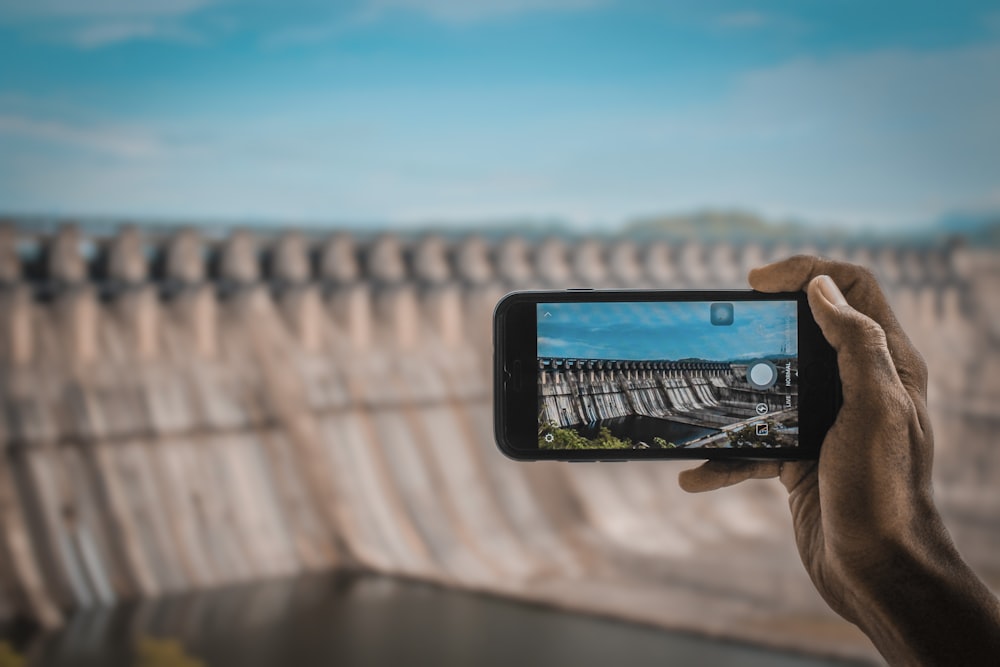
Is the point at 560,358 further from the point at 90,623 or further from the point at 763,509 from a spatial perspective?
the point at 763,509

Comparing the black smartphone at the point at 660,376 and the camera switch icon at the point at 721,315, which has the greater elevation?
the camera switch icon at the point at 721,315

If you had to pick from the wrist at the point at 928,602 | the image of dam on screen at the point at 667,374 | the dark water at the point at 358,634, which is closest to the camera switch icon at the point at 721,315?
the image of dam on screen at the point at 667,374

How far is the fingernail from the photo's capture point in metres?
0.44

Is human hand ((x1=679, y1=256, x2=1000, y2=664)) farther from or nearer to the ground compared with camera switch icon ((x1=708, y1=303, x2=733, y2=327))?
nearer to the ground

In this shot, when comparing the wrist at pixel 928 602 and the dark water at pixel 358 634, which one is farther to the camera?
the dark water at pixel 358 634

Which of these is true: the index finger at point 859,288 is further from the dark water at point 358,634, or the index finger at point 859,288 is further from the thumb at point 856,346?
the dark water at point 358,634

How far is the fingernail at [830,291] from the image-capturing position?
0.44 metres

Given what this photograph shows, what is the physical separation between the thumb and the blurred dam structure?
259 centimetres

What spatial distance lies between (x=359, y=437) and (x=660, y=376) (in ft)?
9.10

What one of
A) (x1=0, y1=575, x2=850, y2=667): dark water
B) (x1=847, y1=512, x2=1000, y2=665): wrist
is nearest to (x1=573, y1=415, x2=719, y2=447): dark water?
(x1=847, y1=512, x2=1000, y2=665): wrist

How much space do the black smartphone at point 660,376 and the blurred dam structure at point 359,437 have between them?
2.48 metres

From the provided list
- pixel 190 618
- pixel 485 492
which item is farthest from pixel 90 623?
pixel 485 492

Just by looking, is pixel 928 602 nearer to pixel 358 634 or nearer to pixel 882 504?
pixel 882 504

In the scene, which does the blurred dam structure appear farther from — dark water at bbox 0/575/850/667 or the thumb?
→ the thumb
